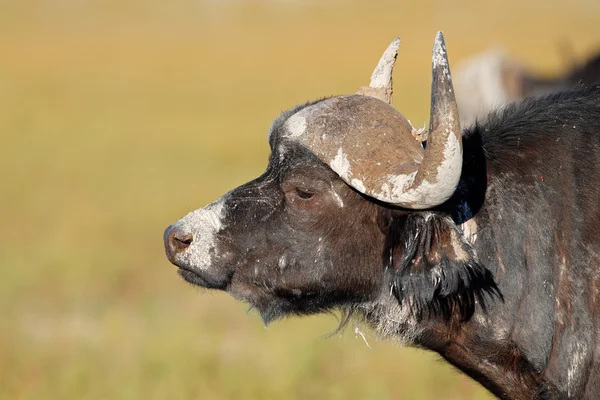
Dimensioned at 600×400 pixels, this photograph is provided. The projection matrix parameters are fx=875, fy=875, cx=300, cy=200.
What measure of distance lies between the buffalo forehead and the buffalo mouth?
2.86 ft

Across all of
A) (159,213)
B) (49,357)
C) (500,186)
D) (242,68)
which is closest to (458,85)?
(159,213)

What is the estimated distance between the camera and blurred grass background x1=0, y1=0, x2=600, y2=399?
7719mm

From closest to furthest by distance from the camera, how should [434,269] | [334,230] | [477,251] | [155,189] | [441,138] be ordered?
[441,138], [434,269], [477,251], [334,230], [155,189]

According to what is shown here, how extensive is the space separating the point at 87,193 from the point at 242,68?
85.8 ft

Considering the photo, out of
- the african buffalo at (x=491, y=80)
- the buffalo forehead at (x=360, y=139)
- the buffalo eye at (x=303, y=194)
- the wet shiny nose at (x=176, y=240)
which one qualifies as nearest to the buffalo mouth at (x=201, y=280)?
the wet shiny nose at (x=176, y=240)

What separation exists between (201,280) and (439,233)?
52.4 inches

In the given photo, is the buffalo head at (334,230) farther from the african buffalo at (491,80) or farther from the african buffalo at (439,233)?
the african buffalo at (491,80)

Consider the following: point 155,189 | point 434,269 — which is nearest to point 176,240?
point 434,269

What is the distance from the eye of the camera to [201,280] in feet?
15.6

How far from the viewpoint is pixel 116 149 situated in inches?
942

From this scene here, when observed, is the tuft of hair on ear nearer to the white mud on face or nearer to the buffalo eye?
the buffalo eye

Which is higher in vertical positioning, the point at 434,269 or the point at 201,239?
the point at 201,239

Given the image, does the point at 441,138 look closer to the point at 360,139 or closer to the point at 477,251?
the point at 360,139

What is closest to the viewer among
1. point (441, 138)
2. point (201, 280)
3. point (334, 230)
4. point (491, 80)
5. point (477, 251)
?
point (441, 138)
